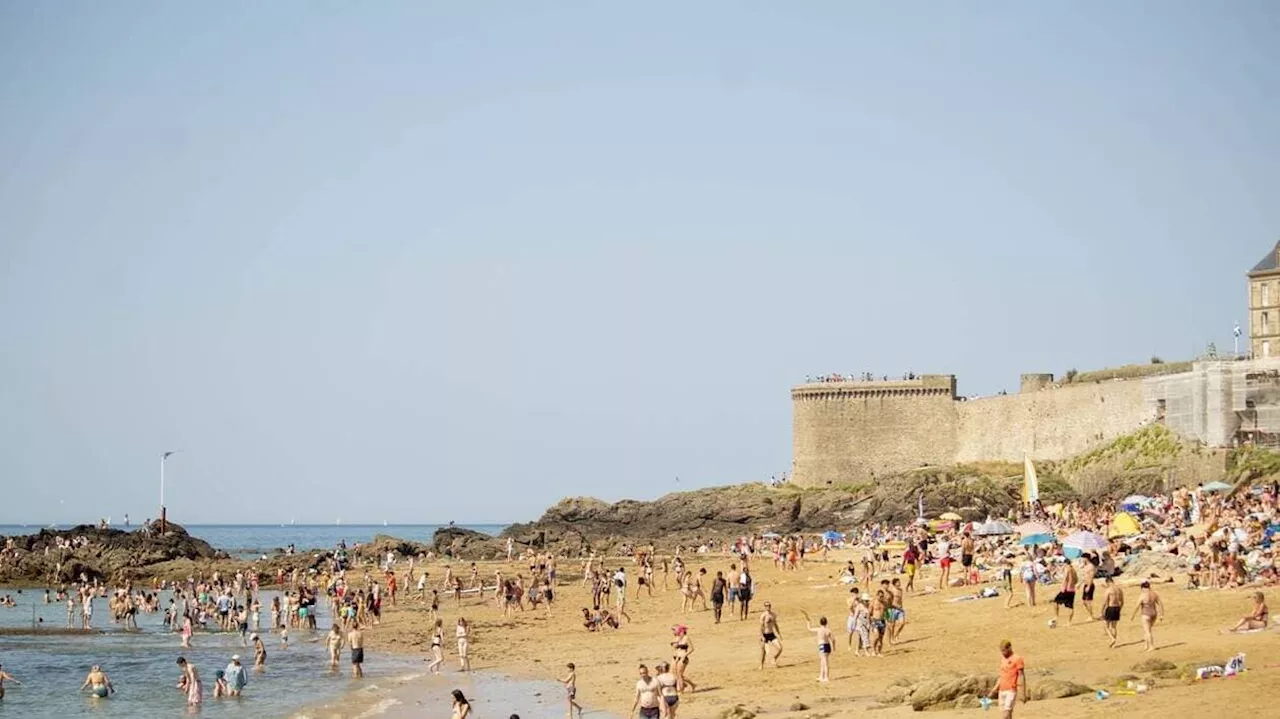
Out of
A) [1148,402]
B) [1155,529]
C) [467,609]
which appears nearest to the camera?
[1155,529]

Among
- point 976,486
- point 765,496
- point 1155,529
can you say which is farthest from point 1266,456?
point 765,496

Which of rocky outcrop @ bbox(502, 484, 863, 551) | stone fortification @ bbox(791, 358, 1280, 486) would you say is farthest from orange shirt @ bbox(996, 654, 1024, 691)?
rocky outcrop @ bbox(502, 484, 863, 551)

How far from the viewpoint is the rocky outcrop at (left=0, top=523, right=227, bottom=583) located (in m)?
58.8

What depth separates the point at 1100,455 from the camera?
191ft

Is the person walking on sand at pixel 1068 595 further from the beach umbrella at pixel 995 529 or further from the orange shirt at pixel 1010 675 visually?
the beach umbrella at pixel 995 529

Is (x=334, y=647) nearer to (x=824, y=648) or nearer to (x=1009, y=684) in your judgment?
(x=824, y=648)

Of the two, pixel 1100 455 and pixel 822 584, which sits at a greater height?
pixel 1100 455

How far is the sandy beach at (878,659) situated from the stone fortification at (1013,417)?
2153cm

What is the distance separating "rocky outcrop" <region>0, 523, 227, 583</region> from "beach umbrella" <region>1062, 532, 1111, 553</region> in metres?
41.0

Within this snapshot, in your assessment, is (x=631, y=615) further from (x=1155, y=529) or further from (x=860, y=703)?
(x=860, y=703)

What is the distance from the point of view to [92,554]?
62625mm

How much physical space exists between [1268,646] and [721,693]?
302 inches

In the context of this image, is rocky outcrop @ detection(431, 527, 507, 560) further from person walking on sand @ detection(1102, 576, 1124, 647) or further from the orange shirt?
the orange shirt

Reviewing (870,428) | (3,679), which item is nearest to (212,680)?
(3,679)
